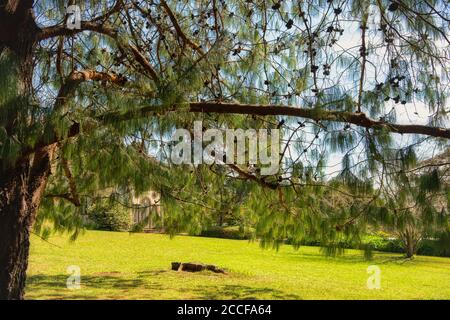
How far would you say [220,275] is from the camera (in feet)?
18.9

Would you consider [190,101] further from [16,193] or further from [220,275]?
[220,275]

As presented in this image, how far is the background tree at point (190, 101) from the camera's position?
5.75 ft

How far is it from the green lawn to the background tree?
127 centimetres

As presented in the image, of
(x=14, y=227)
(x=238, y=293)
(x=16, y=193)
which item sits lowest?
(x=238, y=293)

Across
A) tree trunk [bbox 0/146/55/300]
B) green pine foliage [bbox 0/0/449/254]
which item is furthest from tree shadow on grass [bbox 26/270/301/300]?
tree trunk [bbox 0/146/55/300]

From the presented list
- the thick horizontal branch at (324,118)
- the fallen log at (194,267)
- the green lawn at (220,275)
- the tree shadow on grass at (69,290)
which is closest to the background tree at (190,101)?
the thick horizontal branch at (324,118)

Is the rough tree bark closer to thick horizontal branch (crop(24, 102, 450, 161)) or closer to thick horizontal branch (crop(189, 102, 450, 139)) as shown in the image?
thick horizontal branch (crop(24, 102, 450, 161))

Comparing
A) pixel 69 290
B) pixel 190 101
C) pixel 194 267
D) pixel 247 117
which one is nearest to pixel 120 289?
pixel 69 290

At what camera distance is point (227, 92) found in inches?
104

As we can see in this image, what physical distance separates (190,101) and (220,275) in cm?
411

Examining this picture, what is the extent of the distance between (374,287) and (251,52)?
3.71m

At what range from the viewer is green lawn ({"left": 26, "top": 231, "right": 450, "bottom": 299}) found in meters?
4.73

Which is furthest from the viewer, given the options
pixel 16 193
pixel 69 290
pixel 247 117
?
pixel 69 290

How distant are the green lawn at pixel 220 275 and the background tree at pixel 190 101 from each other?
1.27 meters
